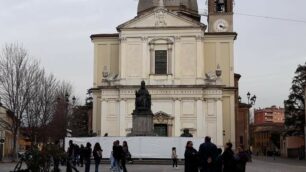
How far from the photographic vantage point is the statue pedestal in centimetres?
4078

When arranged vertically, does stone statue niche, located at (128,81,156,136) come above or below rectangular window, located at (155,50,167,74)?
below

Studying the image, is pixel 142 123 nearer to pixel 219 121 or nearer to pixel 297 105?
pixel 219 121

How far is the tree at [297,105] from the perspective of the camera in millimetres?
80500

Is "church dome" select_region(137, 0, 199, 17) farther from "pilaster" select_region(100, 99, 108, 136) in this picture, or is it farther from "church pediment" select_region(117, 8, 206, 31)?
"pilaster" select_region(100, 99, 108, 136)

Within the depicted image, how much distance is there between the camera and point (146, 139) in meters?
39.4

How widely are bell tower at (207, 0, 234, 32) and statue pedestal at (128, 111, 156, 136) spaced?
1305 inches

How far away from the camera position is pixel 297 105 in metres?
81.9

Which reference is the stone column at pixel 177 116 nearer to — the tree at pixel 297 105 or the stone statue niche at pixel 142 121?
the stone statue niche at pixel 142 121

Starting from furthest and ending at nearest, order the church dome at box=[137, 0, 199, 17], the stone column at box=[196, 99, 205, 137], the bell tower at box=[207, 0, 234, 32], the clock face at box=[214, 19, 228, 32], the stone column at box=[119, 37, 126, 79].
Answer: the church dome at box=[137, 0, 199, 17] < the bell tower at box=[207, 0, 234, 32] < the clock face at box=[214, 19, 228, 32] < the stone column at box=[119, 37, 126, 79] < the stone column at box=[196, 99, 205, 137]

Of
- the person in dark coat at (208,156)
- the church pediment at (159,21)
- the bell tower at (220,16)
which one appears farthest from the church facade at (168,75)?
the person in dark coat at (208,156)

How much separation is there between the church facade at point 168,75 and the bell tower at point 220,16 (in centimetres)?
389

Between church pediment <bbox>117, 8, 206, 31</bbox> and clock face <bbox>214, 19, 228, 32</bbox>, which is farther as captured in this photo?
clock face <bbox>214, 19, 228, 32</bbox>

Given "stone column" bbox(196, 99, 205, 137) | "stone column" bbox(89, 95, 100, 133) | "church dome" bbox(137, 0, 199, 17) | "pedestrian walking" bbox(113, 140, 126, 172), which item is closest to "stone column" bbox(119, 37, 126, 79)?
"stone column" bbox(89, 95, 100, 133)

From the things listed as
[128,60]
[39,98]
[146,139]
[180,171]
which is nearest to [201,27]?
[128,60]
